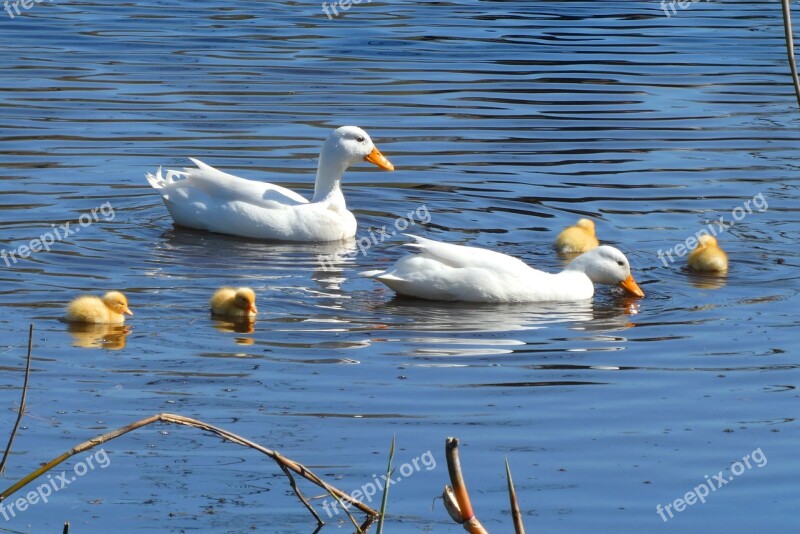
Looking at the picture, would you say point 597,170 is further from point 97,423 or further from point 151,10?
point 151,10

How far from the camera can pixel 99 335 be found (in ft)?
29.1

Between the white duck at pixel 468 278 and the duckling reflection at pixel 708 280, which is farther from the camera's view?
the duckling reflection at pixel 708 280

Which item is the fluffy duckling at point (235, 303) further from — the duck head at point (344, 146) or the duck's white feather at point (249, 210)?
the duck head at point (344, 146)

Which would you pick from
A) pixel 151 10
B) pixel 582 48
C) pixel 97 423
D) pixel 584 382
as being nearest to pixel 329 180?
pixel 584 382

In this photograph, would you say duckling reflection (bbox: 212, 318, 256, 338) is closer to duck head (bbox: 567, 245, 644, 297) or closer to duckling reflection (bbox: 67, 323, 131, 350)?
duckling reflection (bbox: 67, 323, 131, 350)

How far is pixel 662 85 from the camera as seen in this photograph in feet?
62.8

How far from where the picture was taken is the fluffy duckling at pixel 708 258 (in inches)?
425

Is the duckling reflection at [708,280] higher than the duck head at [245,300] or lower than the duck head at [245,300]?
higher

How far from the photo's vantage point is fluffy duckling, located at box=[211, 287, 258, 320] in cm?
916

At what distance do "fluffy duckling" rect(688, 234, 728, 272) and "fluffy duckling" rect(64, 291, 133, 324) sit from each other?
13.2 ft

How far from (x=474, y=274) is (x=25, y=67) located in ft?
36.2

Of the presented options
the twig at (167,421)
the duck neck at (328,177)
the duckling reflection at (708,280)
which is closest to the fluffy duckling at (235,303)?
the duck neck at (328,177)

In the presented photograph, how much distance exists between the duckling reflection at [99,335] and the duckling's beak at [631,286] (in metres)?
3.30

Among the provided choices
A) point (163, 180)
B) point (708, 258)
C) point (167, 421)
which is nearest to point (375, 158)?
point (163, 180)
